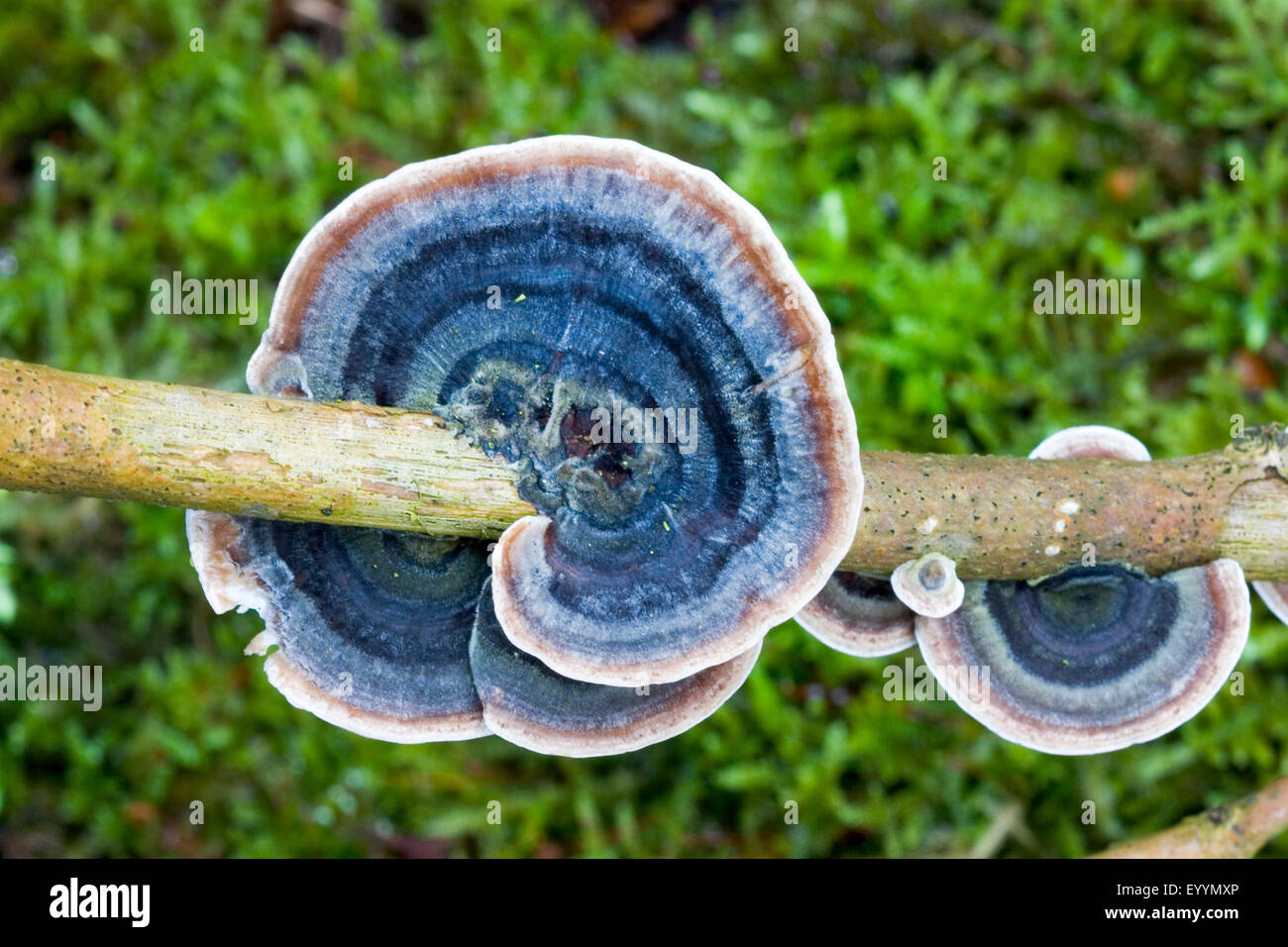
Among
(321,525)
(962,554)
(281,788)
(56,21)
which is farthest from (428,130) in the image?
(962,554)

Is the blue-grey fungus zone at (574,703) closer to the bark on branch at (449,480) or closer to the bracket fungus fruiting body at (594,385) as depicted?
the bracket fungus fruiting body at (594,385)
